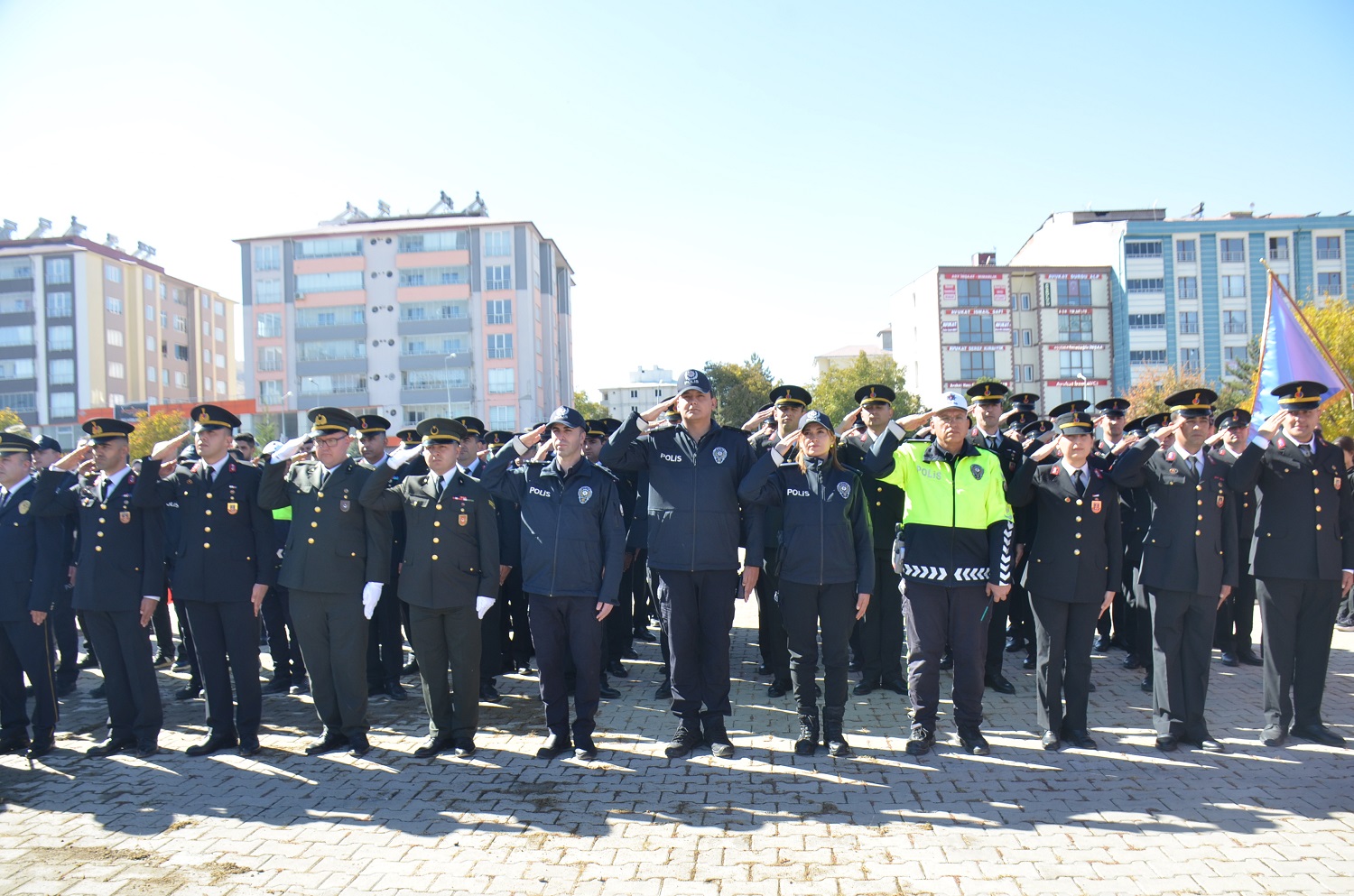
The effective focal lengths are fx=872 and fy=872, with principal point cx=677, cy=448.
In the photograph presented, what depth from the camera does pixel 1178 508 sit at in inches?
231

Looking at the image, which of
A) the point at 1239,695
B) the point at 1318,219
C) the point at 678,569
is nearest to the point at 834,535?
the point at 678,569

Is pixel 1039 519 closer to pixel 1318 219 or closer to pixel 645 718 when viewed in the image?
pixel 645 718

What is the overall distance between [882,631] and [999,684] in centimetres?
103

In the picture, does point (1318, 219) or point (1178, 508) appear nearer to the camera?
point (1178, 508)

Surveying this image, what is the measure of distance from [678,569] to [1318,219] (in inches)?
2629

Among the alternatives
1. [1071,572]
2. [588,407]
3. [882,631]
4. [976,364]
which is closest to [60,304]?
[588,407]

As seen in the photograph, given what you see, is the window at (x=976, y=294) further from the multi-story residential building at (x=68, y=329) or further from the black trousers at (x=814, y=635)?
the black trousers at (x=814, y=635)

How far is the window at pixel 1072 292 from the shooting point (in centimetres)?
5838

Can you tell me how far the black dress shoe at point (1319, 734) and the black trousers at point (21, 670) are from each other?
27.8 feet

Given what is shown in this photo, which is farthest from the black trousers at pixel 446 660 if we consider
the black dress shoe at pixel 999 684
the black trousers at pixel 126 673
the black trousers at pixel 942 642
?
the black dress shoe at pixel 999 684

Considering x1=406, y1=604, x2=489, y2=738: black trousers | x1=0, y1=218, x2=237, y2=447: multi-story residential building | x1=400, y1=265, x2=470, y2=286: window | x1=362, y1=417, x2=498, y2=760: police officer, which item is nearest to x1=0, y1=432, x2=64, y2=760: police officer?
x1=406, y1=604, x2=489, y2=738: black trousers

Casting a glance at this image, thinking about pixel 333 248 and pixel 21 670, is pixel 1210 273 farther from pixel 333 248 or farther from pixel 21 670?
pixel 21 670

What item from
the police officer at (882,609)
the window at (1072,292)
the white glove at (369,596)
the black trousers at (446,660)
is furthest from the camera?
the window at (1072,292)

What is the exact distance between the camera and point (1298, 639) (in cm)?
596
